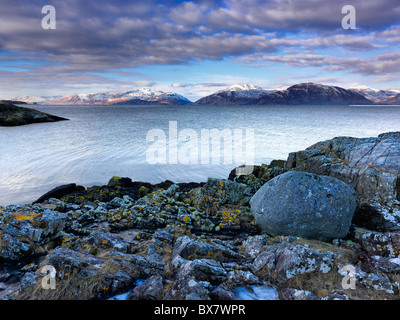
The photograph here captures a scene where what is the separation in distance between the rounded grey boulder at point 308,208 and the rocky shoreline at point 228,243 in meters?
0.04

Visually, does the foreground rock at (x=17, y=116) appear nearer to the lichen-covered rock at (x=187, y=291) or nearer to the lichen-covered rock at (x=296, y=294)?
the lichen-covered rock at (x=187, y=291)

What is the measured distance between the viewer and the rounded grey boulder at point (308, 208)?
845cm

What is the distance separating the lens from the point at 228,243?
28.9 ft

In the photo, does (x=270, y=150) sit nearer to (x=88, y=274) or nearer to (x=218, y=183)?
(x=218, y=183)

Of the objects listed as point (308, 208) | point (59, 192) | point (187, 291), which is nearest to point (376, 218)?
point (308, 208)

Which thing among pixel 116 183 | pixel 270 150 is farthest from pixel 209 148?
pixel 116 183

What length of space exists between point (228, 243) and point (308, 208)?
11.0 ft

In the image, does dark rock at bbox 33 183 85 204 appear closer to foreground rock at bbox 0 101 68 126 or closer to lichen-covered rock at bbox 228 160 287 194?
lichen-covered rock at bbox 228 160 287 194

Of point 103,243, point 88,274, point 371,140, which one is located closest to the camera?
point 88,274

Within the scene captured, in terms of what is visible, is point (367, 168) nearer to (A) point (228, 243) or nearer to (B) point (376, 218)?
(B) point (376, 218)

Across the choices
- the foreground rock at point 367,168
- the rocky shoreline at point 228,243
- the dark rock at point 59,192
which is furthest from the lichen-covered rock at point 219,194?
the dark rock at point 59,192

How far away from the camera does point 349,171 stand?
11375mm

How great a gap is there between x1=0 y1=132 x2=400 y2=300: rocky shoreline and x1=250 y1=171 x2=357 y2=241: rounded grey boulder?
0.04 metres
